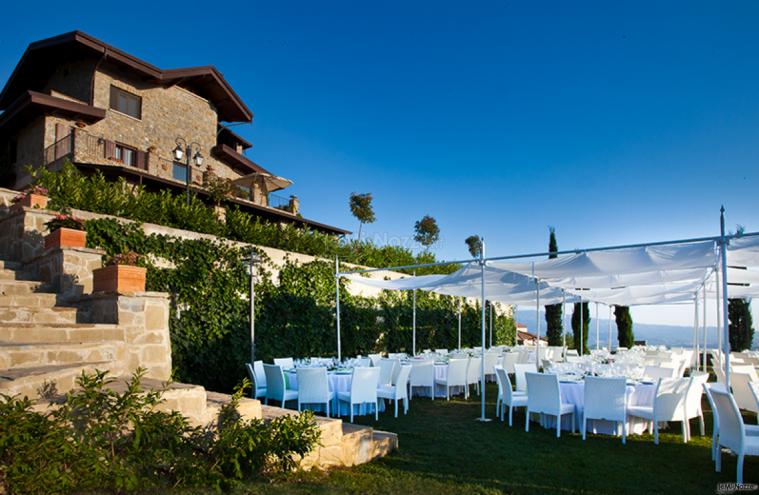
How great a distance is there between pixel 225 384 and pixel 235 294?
4.62 feet

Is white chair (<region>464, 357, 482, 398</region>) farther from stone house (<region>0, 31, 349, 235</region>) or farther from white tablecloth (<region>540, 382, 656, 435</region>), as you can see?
stone house (<region>0, 31, 349, 235</region>)

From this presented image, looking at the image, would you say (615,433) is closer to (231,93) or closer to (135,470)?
(135,470)

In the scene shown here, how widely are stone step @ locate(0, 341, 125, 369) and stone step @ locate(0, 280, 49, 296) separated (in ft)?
4.81

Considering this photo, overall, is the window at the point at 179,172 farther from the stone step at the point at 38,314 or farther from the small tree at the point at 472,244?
the stone step at the point at 38,314

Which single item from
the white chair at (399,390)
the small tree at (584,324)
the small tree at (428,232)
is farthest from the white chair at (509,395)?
the small tree at (428,232)

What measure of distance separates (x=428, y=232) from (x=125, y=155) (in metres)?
12.0

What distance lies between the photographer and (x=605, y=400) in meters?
6.48

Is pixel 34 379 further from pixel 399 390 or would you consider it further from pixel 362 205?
pixel 362 205

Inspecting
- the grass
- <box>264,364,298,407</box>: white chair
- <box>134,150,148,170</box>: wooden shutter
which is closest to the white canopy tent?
the grass

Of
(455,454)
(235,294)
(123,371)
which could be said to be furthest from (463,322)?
(123,371)

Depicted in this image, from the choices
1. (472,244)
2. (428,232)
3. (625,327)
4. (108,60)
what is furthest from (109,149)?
(625,327)

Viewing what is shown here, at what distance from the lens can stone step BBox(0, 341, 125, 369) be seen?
13.2 ft

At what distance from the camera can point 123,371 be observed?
16.3 feet

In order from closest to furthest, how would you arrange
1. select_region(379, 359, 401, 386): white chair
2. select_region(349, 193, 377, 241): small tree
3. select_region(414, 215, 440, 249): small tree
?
select_region(379, 359, 401, 386): white chair, select_region(349, 193, 377, 241): small tree, select_region(414, 215, 440, 249): small tree
